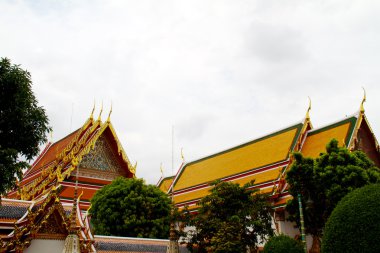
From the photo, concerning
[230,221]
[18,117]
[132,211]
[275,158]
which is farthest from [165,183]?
[18,117]

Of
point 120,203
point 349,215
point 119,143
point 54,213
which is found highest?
point 119,143

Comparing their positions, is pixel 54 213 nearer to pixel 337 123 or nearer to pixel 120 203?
pixel 120 203

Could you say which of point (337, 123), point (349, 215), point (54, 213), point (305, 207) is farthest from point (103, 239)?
point (337, 123)

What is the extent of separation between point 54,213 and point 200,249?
535 cm

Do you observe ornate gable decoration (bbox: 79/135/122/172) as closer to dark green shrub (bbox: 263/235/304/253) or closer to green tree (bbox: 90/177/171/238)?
green tree (bbox: 90/177/171/238)

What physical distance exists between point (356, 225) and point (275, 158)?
12.1 metres

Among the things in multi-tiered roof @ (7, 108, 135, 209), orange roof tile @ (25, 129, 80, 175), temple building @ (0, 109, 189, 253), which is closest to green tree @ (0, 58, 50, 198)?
temple building @ (0, 109, 189, 253)

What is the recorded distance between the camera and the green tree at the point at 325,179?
1205cm

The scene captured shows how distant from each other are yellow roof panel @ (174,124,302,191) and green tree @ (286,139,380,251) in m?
5.72

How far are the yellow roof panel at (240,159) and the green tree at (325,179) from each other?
18.8 ft

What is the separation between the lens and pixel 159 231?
16.7 meters

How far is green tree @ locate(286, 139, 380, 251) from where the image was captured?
475 inches

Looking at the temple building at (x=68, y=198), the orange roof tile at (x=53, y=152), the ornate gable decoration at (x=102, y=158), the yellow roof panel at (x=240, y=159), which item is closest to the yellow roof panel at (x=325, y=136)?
the yellow roof panel at (x=240, y=159)

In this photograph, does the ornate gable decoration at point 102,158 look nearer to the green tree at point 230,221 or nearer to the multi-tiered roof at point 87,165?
the multi-tiered roof at point 87,165
